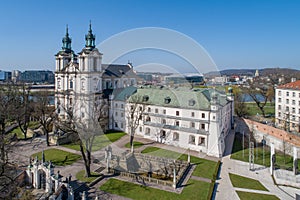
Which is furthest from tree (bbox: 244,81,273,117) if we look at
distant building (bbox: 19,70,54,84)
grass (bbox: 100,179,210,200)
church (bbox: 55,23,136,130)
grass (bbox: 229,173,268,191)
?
distant building (bbox: 19,70,54,84)

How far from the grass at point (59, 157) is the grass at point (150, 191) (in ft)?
19.6

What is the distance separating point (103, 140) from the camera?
1121 inches

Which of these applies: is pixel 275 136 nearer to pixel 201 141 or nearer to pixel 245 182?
pixel 201 141

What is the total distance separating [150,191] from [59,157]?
1101 cm

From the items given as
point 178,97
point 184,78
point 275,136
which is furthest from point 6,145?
point 275,136

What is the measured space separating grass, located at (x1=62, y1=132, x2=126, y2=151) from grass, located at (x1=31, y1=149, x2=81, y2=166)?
6.13ft

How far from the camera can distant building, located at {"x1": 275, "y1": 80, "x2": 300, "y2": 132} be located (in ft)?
112

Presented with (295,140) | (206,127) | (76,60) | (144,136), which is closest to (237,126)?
(295,140)

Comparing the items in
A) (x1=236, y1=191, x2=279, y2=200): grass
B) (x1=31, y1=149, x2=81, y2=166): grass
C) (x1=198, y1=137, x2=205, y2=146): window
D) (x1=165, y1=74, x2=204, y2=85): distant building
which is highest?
(x1=165, y1=74, x2=204, y2=85): distant building

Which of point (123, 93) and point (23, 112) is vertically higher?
point (123, 93)

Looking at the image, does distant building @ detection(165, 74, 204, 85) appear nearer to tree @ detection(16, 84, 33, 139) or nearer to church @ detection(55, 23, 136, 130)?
church @ detection(55, 23, 136, 130)

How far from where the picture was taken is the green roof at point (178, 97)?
2491cm

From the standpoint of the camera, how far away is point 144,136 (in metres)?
28.6

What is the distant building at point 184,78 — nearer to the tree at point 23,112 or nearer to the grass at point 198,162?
the grass at point 198,162
